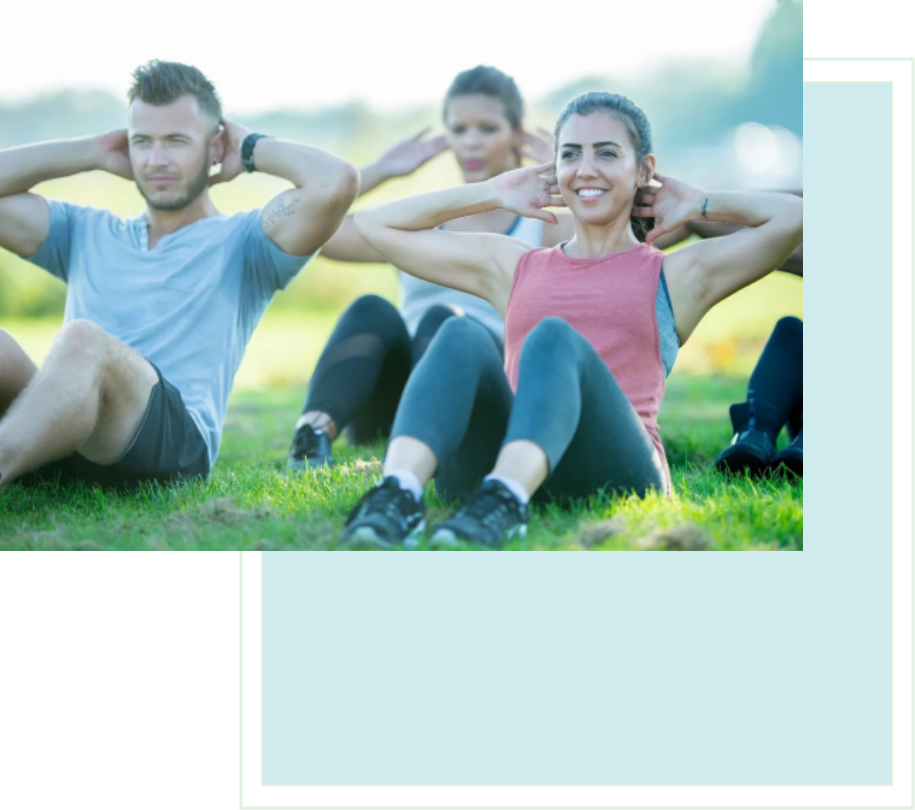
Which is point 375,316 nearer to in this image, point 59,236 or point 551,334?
point 59,236

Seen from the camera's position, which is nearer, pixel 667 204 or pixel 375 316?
pixel 667 204

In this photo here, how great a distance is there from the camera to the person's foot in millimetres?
3191

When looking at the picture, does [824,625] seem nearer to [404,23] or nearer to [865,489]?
[865,489]

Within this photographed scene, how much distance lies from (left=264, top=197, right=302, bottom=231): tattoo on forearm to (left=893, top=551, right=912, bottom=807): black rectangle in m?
1.90

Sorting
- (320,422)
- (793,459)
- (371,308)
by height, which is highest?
(371,308)

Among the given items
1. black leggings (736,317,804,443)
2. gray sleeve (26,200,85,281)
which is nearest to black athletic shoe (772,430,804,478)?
black leggings (736,317,804,443)

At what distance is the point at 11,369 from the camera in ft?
9.94

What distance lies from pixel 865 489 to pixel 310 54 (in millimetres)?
2129

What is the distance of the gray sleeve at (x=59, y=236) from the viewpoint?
3.41 m

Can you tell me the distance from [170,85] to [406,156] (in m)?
Result: 0.94

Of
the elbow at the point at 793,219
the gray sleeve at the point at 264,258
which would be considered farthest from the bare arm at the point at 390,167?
the elbow at the point at 793,219

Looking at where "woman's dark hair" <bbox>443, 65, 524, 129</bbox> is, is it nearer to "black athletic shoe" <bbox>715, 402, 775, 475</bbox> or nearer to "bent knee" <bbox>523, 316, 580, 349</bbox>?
"black athletic shoe" <bbox>715, 402, 775, 475</bbox>

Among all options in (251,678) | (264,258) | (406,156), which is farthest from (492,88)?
(251,678)

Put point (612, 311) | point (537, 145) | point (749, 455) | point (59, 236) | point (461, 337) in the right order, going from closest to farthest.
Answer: point (461, 337) → point (612, 311) → point (749, 455) → point (59, 236) → point (537, 145)
